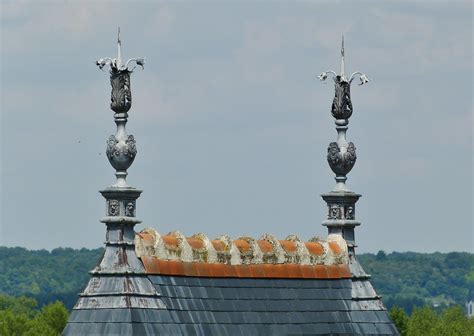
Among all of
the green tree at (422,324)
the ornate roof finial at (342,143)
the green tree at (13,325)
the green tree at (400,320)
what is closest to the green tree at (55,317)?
the green tree at (13,325)

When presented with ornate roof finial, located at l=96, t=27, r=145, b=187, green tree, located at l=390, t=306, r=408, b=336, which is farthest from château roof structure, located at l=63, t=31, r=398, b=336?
green tree, located at l=390, t=306, r=408, b=336

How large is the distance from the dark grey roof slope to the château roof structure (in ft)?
0.10

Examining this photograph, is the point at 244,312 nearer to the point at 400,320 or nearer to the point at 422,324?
the point at 400,320

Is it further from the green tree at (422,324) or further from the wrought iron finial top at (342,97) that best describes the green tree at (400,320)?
the wrought iron finial top at (342,97)

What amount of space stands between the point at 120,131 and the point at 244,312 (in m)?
5.43

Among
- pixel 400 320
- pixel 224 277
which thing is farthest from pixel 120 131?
pixel 400 320

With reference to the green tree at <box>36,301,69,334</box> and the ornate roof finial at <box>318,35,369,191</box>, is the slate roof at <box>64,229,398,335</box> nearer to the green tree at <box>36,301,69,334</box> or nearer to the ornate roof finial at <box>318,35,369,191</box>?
the ornate roof finial at <box>318,35,369,191</box>

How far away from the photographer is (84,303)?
53.5m

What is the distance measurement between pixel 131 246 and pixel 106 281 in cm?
95

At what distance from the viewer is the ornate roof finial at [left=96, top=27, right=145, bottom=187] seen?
176 feet

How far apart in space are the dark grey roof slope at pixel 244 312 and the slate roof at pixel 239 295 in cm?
2

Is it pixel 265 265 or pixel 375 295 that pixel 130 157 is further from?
pixel 375 295

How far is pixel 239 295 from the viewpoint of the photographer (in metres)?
56.7

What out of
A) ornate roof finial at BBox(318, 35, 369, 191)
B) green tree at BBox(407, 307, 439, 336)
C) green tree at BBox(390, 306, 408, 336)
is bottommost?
ornate roof finial at BBox(318, 35, 369, 191)
